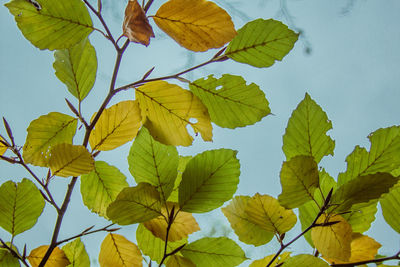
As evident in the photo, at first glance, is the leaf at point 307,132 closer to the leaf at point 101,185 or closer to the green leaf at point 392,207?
the green leaf at point 392,207

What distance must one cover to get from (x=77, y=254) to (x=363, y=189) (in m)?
0.37

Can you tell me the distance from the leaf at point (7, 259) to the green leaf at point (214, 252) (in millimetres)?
200

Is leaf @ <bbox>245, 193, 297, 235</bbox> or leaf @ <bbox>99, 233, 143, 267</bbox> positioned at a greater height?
leaf @ <bbox>245, 193, 297, 235</bbox>

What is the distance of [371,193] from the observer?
357mm

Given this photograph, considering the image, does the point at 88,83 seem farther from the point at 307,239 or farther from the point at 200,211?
the point at 307,239

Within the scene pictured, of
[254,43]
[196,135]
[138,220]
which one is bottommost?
[138,220]

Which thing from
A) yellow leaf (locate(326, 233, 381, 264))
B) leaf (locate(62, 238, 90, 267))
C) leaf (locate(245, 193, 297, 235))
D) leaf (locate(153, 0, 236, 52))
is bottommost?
leaf (locate(62, 238, 90, 267))

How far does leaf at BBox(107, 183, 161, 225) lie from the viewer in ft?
1.21

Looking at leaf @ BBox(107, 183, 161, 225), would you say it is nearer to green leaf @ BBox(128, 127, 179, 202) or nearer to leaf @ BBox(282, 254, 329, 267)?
green leaf @ BBox(128, 127, 179, 202)

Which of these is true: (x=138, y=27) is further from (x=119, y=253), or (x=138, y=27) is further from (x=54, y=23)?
(x=119, y=253)

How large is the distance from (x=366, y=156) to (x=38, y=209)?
0.39 metres

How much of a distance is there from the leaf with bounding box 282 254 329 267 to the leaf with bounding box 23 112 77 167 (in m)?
0.29

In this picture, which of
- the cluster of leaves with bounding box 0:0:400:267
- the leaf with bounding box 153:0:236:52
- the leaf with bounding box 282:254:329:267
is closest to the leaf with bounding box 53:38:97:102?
the cluster of leaves with bounding box 0:0:400:267

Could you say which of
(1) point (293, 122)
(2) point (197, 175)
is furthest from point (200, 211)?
(1) point (293, 122)
